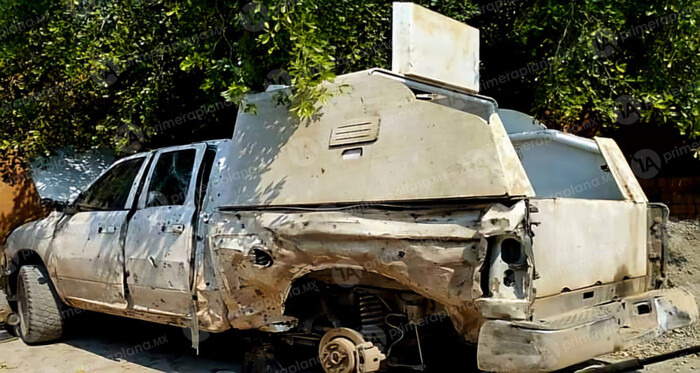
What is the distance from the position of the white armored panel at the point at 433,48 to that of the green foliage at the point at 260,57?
21.4 inches

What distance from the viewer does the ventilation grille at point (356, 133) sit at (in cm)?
401

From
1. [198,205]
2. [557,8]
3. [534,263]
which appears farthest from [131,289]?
[557,8]

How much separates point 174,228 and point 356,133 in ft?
5.91

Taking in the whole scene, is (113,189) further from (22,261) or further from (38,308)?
(22,261)

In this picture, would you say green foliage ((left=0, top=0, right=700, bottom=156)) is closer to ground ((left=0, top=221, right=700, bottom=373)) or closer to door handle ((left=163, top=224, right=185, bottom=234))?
door handle ((left=163, top=224, right=185, bottom=234))

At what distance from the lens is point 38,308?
21.1ft

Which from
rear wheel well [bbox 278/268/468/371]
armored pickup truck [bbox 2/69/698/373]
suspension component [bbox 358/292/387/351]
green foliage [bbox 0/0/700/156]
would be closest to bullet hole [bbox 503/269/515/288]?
armored pickup truck [bbox 2/69/698/373]

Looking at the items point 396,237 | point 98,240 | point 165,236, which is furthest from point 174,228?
point 396,237

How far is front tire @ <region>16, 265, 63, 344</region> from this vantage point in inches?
252

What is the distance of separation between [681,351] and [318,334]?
3.26m

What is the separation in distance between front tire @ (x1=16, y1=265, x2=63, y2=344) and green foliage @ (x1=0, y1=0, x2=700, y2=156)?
176cm

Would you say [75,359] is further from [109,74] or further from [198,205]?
[109,74]

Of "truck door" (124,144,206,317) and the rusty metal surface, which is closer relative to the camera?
the rusty metal surface

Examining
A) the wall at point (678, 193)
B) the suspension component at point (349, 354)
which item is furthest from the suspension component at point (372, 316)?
the wall at point (678, 193)
